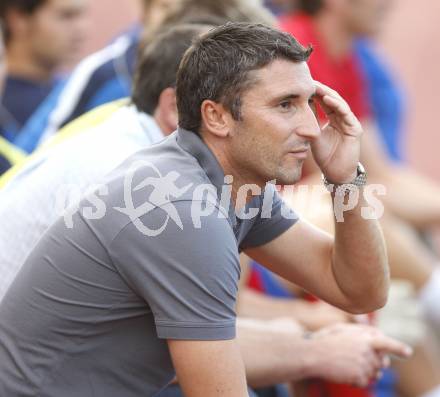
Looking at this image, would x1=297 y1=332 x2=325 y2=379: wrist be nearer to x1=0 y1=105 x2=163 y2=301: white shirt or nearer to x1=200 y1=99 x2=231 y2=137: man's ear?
x1=0 y1=105 x2=163 y2=301: white shirt

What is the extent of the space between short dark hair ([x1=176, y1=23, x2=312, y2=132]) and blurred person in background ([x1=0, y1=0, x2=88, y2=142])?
257 cm

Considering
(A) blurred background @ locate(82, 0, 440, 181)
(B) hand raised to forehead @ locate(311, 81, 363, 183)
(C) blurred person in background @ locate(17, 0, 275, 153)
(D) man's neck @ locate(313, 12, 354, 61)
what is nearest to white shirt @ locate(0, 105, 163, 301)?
(B) hand raised to forehead @ locate(311, 81, 363, 183)

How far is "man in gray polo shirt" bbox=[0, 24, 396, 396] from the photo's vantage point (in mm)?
1855

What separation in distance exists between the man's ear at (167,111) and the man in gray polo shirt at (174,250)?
55cm

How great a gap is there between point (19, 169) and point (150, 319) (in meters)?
0.89

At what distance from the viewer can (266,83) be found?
6.35ft

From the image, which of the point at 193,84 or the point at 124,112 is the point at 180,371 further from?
the point at 124,112

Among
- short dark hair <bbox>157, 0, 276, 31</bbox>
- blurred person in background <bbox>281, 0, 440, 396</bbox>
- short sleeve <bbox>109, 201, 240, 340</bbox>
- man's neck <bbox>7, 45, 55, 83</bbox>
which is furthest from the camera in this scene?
man's neck <bbox>7, 45, 55, 83</bbox>

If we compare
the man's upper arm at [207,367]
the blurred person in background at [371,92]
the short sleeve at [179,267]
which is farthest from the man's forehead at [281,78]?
the blurred person in background at [371,92]

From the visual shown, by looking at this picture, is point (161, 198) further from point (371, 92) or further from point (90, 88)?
point (371, 92)

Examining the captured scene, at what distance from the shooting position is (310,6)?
4727 mm

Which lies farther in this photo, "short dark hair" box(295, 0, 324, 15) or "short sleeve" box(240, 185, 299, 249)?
"short dark hair" box(295, 0, 324, 15)

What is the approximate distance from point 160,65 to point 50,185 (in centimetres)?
46

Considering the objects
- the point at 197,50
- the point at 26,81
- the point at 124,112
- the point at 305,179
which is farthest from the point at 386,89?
the point at 197,50
